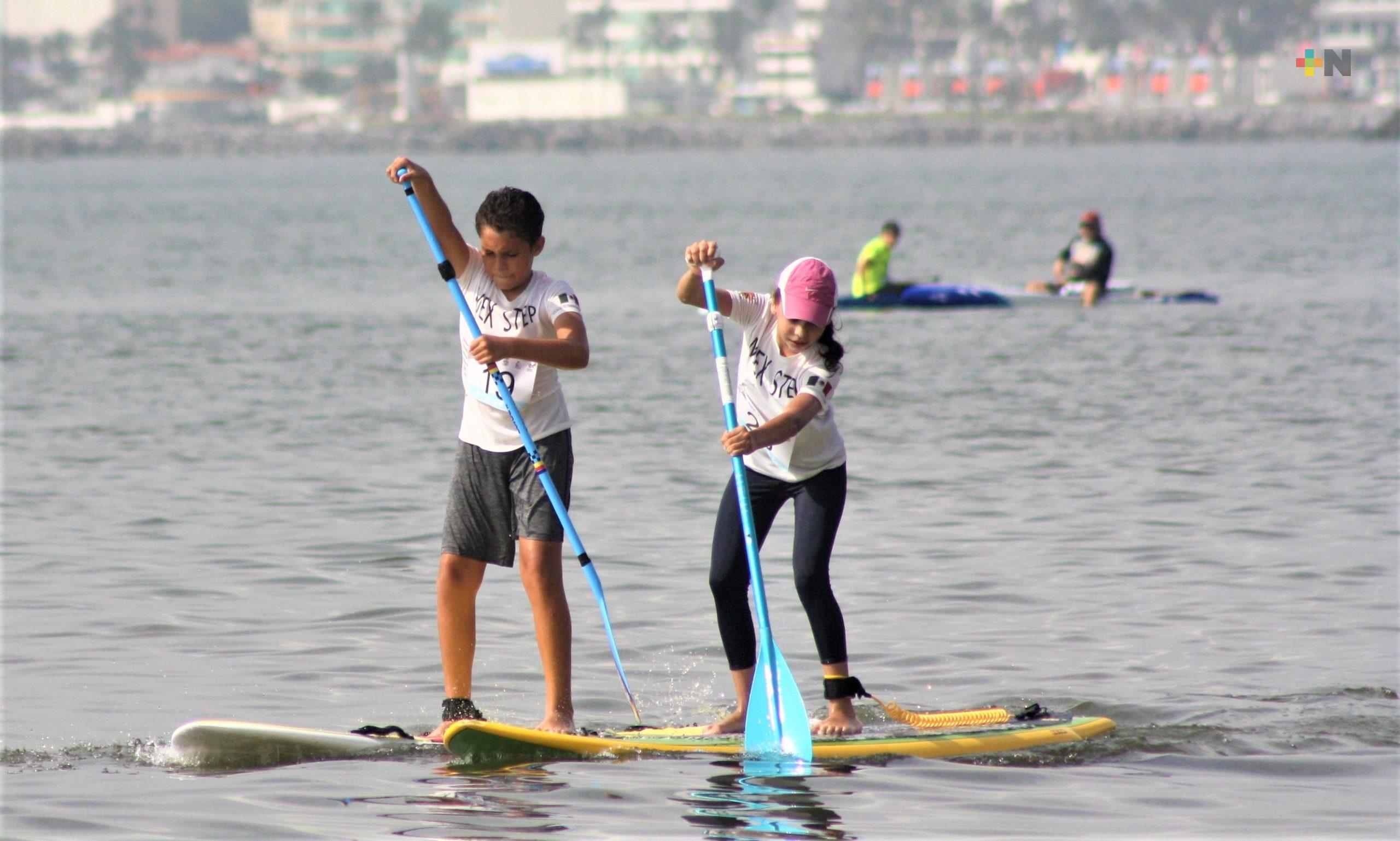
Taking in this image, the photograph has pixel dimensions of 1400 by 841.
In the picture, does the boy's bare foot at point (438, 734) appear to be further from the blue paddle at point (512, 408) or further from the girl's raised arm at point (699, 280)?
the girl's raised arm at point (699, 280)

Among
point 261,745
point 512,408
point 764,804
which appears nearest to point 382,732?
point 261,745

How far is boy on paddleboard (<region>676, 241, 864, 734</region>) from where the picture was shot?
7.03m

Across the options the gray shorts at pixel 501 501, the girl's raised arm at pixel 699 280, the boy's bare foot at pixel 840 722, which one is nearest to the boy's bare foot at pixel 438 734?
the gray shorts at pixel 501 501

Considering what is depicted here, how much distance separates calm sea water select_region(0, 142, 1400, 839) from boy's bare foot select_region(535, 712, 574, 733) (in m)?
0.16

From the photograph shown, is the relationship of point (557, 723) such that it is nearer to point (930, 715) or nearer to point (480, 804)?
point (480, 804)

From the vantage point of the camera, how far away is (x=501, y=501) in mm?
7078

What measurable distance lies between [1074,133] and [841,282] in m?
164

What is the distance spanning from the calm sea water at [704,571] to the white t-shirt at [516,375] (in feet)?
4.24

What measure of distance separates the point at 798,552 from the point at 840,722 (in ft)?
2.44

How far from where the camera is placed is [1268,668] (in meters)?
8.62

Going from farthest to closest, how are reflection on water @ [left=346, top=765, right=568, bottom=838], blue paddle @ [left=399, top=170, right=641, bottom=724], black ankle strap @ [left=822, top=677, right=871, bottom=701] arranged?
black ankle strap @ [left=822, top=677, right=871, bottom=701] < blue paddle @ [left=399, top=170, right=641, bottom=724] < reflection on water @ [left=346, top=765, right=568, bottom=838]

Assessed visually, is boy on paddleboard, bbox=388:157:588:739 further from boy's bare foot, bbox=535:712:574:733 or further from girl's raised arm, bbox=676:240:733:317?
girl's raised arm, bbox=676:240:733:317

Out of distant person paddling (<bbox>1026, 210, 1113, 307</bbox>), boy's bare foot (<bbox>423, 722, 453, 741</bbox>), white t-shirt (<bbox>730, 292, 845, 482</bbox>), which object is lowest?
boy's bare foot (<bbox>423, 722, 453, 741</bbox>)

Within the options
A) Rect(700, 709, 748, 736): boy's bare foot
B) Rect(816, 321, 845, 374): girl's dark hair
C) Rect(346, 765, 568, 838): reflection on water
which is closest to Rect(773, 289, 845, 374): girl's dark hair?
Rect(816, 321, 845, 374): girl's dark hair
